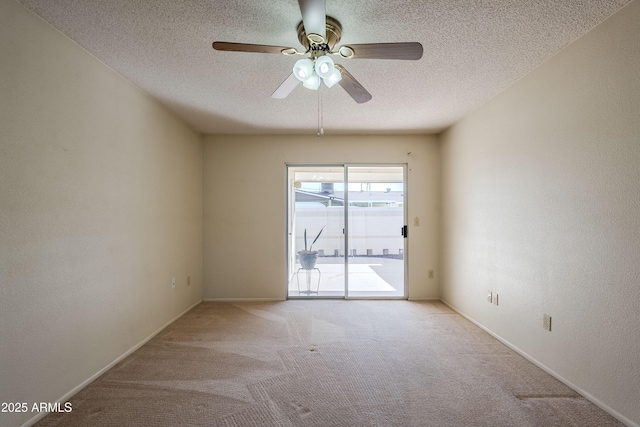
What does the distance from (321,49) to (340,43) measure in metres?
0.41

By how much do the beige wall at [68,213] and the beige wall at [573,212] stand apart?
3.42 meters

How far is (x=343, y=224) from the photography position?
4.30 metres

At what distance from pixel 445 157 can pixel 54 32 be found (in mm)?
4082

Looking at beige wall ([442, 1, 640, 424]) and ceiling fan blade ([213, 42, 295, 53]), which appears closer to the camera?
ceiling fan blade ([213, 42, 295, 53])

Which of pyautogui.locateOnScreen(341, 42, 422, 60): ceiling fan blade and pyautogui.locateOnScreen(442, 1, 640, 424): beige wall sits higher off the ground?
pyautogui.locateOnScreen(341, 42, 422, 60): ceiling fan blade

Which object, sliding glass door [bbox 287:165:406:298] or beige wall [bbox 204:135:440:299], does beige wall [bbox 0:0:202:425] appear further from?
sliding glass door [bbox 287:165:406:298]

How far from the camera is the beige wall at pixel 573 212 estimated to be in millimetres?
1682

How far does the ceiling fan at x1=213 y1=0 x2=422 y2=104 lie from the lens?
1.38m

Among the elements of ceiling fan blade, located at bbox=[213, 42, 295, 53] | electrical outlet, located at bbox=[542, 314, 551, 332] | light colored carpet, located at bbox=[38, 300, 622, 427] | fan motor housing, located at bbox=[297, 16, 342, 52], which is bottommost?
light colored carpet, located at bbox=[38, 300, 622, 427]

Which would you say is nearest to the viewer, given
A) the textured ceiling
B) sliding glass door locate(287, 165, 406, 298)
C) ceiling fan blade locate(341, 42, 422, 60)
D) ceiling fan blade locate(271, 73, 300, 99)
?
ceiling fan blade locate(341, 42, 422, 60)

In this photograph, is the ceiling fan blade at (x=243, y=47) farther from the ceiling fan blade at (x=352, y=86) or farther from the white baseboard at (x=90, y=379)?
the white baseboard at (x=90, y=379)

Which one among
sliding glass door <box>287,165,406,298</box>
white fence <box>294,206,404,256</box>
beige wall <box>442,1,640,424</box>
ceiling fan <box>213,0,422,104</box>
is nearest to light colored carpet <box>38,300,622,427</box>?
beige wall <box>442,1,640,424</box>

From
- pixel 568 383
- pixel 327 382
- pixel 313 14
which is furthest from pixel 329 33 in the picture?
pixel 568 383

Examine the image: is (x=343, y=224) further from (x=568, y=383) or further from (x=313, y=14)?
(x=313, y=14)
